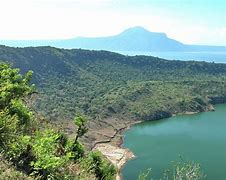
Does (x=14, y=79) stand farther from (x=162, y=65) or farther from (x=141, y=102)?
(x=162, y=65)

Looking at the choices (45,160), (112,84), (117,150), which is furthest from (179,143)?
(45,160)

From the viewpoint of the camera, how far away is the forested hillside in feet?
253

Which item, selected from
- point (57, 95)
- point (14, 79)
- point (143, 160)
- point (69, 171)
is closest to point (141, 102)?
point (57, 95)

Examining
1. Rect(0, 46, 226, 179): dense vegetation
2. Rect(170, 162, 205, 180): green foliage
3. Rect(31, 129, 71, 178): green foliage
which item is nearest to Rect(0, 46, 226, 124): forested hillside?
Rect(0, 46, 226, 179): dense vegetation

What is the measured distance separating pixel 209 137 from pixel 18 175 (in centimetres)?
5686

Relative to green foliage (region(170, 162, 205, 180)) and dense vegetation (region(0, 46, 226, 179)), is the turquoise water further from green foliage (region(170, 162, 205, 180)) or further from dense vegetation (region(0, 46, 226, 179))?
green foliage (region(170, 162, 205, 180))

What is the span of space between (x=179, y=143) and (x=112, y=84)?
37893mm

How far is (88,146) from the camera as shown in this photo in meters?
58.1

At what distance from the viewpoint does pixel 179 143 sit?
2363 inches

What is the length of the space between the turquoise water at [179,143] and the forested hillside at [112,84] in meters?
5.42

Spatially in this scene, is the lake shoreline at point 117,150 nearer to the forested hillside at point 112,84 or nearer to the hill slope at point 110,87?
the hill slope at point 110,87

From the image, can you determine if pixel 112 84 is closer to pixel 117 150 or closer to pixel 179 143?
pixel 179 143

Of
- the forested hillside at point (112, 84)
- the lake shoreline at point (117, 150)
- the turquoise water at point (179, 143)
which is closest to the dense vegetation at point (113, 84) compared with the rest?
the forested hillside at point (112, 84)

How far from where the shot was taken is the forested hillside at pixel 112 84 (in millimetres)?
77250
